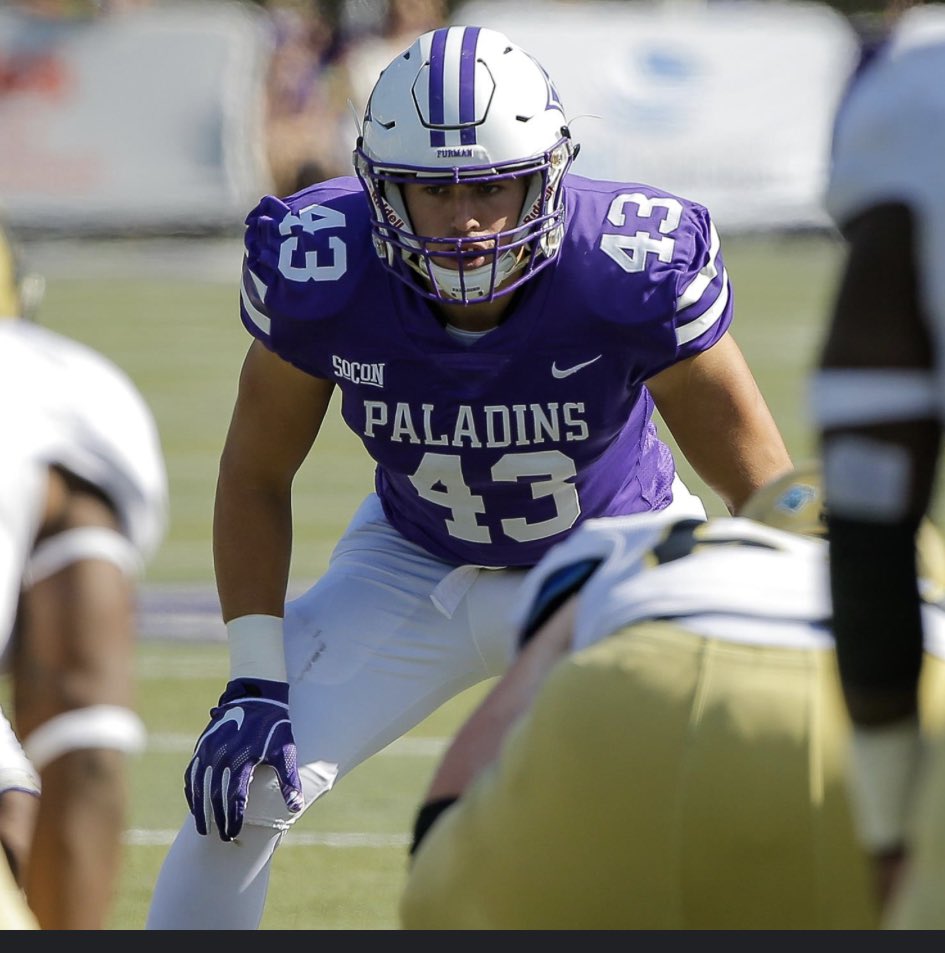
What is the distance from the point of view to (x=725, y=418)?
3.33m

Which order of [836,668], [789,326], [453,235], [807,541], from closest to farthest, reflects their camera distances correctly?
[836,668]
[807,541]
[453,235]
[789,326]

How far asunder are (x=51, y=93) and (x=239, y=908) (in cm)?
1172

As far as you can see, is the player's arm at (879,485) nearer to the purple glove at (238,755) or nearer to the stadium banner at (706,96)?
the purple glove at (238,755)

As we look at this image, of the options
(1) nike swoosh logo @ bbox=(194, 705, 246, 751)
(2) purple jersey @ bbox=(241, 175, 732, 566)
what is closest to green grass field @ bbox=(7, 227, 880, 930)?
(1) nike swoosh logo @ bbox=(194, 705, 246, 751)

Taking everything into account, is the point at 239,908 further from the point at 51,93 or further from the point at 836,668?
the point at 51,93

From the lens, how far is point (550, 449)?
3.36m

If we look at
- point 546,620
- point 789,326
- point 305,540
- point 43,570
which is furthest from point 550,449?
point 789,326

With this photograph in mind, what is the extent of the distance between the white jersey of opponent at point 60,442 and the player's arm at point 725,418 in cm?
140

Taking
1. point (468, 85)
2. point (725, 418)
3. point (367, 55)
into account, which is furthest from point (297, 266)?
point (367, 55)

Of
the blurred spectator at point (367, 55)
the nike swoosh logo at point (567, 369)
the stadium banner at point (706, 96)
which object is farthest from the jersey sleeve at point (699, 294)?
the blurred spectator at point (367, 55)

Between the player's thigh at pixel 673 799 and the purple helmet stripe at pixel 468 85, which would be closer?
the player's thigh at pixel 673 799

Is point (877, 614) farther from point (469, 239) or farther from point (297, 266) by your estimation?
point (297, 266)

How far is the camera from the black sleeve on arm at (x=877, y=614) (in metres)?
1.82

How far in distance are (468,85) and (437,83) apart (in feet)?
0.18
